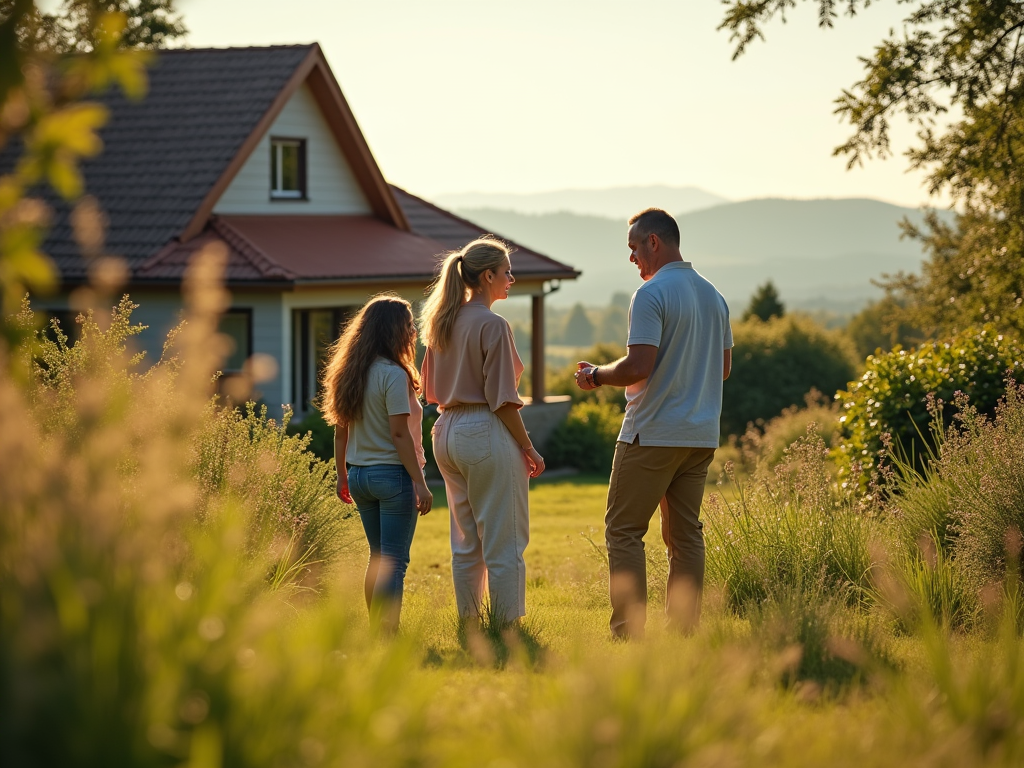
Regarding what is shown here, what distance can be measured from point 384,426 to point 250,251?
45.8ft

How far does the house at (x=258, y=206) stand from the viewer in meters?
19.5

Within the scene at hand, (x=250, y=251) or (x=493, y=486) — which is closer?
(x=493, y=486)

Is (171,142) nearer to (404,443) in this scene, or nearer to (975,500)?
(404,443)

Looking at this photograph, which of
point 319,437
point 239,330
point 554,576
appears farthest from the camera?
point 239,330

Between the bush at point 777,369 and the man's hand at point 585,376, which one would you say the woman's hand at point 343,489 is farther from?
the bush at point 777,369

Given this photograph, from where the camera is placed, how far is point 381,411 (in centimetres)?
594

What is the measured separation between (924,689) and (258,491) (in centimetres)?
371

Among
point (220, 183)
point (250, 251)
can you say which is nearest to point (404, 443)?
point (250, 251)

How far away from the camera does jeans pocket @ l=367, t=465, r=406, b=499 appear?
5918mm

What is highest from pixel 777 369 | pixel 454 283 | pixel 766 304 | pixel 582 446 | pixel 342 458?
pixel 454 283

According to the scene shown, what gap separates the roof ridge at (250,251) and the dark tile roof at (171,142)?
627 millimetres

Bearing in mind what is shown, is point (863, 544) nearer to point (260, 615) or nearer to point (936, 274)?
point (260, 615)

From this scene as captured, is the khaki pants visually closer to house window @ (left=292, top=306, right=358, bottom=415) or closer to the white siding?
house window @ (left=292, top=306, right=358, bottom=415)

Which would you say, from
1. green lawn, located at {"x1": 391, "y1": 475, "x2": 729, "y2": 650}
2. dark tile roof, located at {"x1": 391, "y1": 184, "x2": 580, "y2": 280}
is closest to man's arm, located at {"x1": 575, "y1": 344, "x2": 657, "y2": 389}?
green lawn, located at {"x1": 391, "y1": 475, "x2": 729, "y2": 650}
